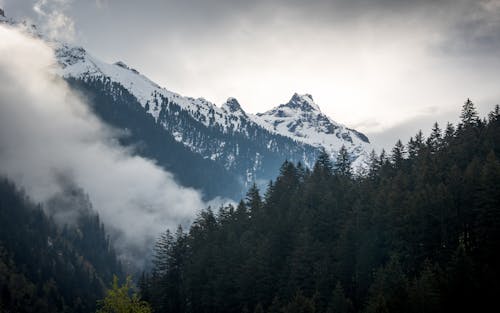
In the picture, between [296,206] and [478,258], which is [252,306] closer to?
[296,206]

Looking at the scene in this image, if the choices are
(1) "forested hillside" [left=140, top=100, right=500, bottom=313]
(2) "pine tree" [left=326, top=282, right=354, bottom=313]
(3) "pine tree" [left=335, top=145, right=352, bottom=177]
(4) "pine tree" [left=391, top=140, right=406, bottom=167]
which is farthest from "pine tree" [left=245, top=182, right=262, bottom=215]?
(2) "pine tree" [left=326, top=282, right=354, bottom=313]

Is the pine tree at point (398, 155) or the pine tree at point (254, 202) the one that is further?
the pine tree at point (254, 202)

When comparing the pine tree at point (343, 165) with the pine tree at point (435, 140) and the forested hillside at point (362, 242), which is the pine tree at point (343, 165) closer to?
the forested hillside at point (362, 242)

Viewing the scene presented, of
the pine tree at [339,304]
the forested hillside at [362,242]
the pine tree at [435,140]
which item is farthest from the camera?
the pine tree at [435,140]

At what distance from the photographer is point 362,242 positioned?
216 feet

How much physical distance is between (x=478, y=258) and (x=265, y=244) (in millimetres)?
32402

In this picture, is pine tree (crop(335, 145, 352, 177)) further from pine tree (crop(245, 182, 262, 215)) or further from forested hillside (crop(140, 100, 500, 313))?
pine tree (crop(245, 182, 262, 215))

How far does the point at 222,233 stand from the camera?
3376 inches

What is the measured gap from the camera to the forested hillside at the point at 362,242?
47656mm

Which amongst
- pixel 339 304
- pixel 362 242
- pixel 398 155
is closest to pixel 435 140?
pixel 398 155

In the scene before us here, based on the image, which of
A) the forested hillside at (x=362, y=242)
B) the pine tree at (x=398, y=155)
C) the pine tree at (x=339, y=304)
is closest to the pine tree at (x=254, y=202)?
the forested hillside at (x=362, y=242)

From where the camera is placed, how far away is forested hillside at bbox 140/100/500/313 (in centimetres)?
4766

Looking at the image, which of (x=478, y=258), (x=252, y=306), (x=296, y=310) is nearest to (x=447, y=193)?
(x=478, y=258)

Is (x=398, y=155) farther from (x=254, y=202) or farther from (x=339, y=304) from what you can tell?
(x=339, y=304)
